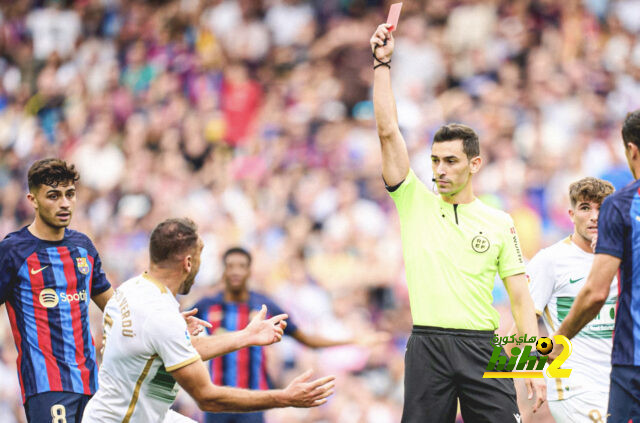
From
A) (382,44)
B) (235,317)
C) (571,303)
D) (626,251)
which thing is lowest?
(571,303)

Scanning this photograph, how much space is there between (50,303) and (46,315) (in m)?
0.09

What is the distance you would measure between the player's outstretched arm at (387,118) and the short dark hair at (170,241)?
1452 millimetres

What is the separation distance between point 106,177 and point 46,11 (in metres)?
5.43

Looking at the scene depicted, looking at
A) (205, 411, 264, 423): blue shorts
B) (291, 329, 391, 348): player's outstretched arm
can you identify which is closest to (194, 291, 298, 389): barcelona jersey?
(291, 329, 391, 348): player's outstretched arm

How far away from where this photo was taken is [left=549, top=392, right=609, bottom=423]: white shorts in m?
6.98

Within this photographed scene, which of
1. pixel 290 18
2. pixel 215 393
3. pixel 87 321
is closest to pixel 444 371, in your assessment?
pixel 215 393

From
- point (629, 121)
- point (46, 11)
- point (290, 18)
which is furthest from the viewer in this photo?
point (46, 11)

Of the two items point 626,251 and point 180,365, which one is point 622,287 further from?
point 180,365

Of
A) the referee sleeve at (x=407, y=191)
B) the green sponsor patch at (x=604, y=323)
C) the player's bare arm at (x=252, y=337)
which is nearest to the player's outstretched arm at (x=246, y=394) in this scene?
the player's bare arm at (x=252, y=337)

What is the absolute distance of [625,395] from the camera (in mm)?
5160

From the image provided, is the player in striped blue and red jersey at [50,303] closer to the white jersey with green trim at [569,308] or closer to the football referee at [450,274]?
the football referee at [450,274]

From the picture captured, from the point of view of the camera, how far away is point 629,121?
5.36 meters

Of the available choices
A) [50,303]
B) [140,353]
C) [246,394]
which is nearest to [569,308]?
[246,394]

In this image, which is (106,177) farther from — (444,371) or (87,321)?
(444,371)
